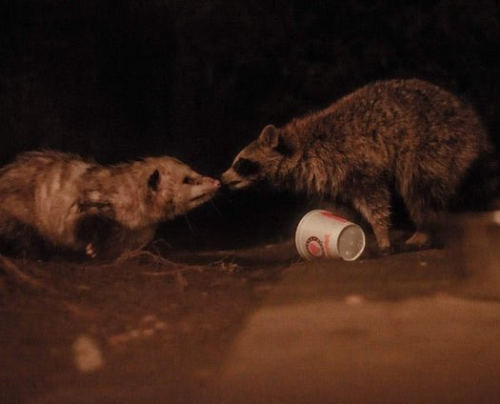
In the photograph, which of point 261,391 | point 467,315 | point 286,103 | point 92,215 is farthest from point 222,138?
point 261,391

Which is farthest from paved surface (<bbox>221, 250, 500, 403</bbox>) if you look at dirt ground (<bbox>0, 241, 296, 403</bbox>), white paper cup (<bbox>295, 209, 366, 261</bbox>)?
white paper cup (<bbox>295, 209, 366, 261</bbox>)

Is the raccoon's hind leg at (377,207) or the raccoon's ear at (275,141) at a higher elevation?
the raccoon's ear at (275,141)

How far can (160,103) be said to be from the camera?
293 inches

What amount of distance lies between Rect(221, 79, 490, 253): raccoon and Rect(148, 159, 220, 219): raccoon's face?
0.38 metres

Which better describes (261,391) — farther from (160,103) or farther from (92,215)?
(160,103)

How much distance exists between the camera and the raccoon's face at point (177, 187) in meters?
6.79

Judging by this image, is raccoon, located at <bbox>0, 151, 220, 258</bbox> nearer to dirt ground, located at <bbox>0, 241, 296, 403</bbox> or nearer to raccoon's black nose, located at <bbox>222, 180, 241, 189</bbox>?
raccoon's black nose, located at <bbox>222, 180, 241, 189</bbox>

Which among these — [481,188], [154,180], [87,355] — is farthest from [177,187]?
[481,188]

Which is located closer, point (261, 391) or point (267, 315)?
point (261, 391)

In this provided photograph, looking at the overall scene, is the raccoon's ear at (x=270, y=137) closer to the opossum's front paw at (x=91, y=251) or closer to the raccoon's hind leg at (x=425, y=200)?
the raccoon's hind leg at (x=425, y=200)

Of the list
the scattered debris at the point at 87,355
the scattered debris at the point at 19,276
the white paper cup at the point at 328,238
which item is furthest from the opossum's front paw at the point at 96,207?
the scattered debris at the point at 87,355

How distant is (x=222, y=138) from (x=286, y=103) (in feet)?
3.00

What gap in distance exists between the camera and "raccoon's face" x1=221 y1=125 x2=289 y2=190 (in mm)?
7051

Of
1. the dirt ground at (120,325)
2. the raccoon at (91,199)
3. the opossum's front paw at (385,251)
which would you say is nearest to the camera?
the dirt ground at (120,325)
